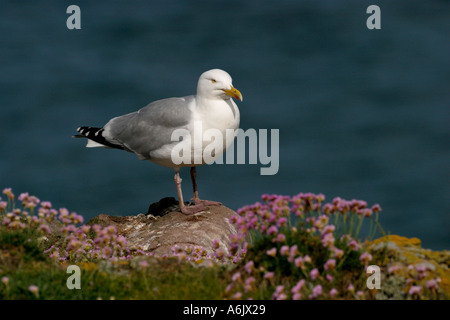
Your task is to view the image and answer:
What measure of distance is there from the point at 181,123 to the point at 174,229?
4.93 ft

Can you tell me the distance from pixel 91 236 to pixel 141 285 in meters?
4.03

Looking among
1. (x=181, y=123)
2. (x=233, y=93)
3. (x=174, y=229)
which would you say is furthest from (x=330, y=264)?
(x=181, y=123)

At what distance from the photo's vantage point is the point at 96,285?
6676 mm

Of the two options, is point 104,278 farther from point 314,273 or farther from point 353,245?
point 353,245

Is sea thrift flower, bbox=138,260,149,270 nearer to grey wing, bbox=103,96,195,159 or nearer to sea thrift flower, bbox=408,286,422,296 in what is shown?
sea thrift flower, bbox=408,286,422,296

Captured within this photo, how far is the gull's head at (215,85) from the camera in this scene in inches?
403

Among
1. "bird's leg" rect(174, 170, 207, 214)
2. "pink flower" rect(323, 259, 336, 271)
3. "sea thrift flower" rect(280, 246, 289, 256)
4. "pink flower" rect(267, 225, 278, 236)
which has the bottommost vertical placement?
"pink flower" rect(323, 259, 336, 271)

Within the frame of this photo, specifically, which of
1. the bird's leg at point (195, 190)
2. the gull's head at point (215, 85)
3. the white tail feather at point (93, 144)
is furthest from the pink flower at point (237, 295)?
the white tail feather at point (93, 144)

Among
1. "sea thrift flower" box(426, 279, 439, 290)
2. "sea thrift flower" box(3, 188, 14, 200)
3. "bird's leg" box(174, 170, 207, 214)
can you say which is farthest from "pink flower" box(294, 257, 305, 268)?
"bird's leg" box(174, 170, 207, 214)

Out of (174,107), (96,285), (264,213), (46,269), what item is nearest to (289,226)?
(264,213)

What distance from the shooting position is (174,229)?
10.4 meters

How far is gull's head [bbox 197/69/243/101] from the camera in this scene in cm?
1023

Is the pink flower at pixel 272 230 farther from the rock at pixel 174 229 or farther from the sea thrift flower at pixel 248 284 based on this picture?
the rock at pixel 174 229
